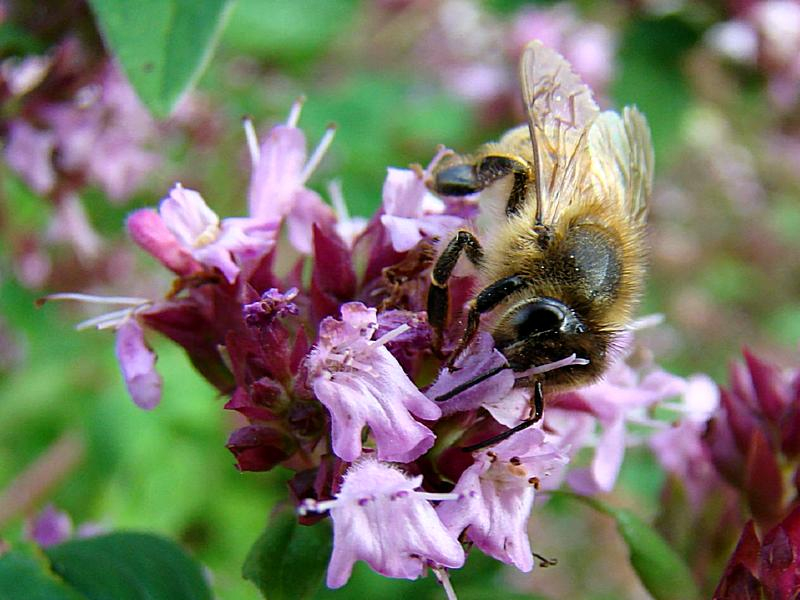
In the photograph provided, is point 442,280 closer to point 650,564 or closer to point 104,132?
point 650,564

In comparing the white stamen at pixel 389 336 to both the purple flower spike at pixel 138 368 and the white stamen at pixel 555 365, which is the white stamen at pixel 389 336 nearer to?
the white stamen at pixel 555 365

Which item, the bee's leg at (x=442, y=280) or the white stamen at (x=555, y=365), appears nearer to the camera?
the white stamen at (x=555, y=365)

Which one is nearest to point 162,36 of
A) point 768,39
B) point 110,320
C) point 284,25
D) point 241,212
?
point 110,320

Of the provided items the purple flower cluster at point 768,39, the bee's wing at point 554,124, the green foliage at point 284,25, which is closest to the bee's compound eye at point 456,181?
the bee's wing at point 554,124

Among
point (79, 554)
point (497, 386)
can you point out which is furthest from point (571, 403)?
point (79, 554)

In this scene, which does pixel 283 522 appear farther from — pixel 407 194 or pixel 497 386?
pixel 407 194

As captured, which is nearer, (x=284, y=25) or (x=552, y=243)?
(x=552, y=243)

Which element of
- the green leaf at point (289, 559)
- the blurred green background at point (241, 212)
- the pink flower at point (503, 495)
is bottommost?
the blurred green background at point (241, 212)
